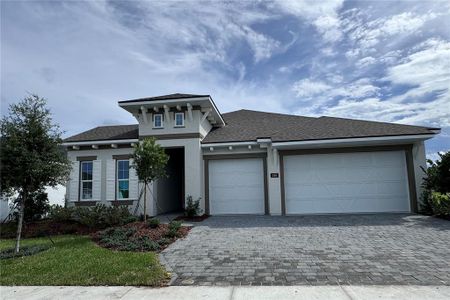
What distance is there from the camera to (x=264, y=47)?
1178 centimetres

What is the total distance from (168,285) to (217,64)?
31.5 ft

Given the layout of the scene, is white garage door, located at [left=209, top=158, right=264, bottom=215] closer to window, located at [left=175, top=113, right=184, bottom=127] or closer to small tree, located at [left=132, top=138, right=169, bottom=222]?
window, located at [left=175, top=113, right=184, bottom=127]

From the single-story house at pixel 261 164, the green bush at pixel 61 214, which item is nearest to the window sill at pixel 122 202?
the single-story house at pixel 261 164

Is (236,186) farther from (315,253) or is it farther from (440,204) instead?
(440,204)

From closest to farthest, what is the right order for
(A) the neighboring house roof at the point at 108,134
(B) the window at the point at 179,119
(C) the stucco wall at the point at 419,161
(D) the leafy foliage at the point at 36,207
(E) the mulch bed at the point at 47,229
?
(E) the mulch bed at the point at 47,229 → (C) the stucco wall at the point at 419,161 → (D) the leafy foliage at the point at 36,207 → (B) the window at the point at 179,119 → (A) the neighboring house roof at the point at 108,134

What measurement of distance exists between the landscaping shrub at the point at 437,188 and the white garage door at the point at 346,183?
2.61 feet

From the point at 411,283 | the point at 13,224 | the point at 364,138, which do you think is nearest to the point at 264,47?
the point at 364,138

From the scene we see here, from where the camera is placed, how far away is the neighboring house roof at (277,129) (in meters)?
12.9

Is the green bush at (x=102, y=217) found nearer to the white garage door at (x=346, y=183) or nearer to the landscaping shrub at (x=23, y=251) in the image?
the landscaping shrub at (x=23, y=251)

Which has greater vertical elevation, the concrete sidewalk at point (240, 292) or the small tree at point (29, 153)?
the small tree at point (29, 153)

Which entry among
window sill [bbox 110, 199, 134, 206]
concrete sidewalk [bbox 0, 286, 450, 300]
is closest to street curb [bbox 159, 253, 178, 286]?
concrete sidewalk [bbox 0, 286, 450, 300]

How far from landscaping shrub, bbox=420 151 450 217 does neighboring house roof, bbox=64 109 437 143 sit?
4.66 ft

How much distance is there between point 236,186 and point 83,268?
855cm

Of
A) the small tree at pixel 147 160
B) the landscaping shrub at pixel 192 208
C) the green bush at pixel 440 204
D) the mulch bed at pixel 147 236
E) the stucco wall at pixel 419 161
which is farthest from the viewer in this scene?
the landscaping shrub at pixel 192 208
